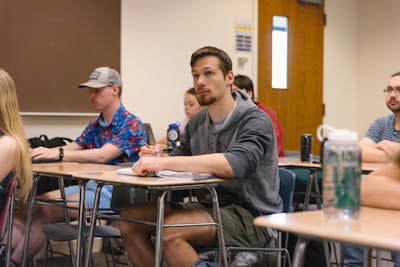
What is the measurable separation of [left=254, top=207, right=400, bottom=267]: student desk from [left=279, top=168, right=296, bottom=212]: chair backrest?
1.27 metres

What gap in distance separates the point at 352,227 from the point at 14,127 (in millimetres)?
1754

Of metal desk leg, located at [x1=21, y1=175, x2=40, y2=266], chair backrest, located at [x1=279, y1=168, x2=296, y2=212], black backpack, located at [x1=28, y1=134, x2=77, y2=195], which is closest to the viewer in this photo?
chair backrest, located at [x1=279, y1=168, x2=296, y2=212]

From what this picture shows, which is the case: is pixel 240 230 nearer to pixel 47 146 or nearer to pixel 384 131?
pixel 384 131

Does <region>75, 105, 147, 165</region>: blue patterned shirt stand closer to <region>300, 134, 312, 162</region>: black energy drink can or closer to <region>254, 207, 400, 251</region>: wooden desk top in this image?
<region>300, 134, 312, 162</region>: black energy drink can

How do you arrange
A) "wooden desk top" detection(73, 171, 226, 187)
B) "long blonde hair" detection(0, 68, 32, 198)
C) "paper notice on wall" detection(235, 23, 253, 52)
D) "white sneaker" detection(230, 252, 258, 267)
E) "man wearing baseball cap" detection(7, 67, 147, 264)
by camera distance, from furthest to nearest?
"paper notice on wall" detection(235, 23, 253, 52), "man wearing baseball cap" detection(7, 67, 147, 264), "white sneaker" detection(230, 252, 258, 267), "long blonde hair" detection(0, 68, 32, 198), "wooden desk top" detection(73, 171, 226, 187)

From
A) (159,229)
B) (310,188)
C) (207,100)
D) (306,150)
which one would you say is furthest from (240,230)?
(306,150)

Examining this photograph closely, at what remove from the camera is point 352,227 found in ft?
4.71

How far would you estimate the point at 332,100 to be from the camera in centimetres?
723

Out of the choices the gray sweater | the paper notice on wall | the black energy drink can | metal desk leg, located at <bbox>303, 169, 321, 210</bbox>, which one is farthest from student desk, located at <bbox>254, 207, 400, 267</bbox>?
the paper notice on wall

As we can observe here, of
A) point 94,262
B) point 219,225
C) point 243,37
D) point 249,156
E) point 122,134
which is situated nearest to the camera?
point 219,225

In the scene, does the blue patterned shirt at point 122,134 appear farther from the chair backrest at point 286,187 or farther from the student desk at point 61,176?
the chair backrest at point 286,187

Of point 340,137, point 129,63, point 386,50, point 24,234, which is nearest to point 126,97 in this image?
point 129,63

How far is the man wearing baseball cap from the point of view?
12.0 feet

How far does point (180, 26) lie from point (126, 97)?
0.88 meters
